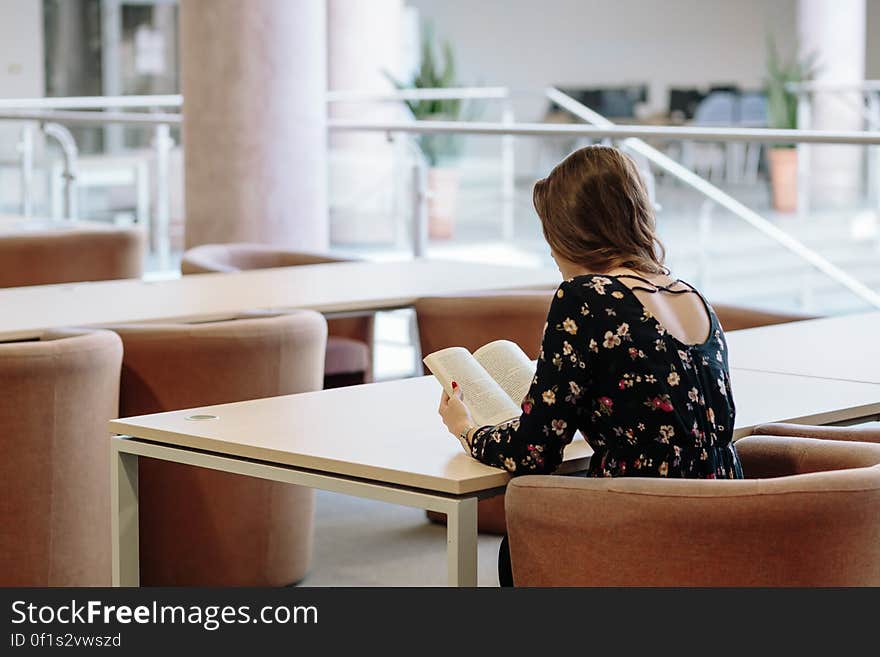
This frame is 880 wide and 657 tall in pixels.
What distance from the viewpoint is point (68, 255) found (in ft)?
17.8

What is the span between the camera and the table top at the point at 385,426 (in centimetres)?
226

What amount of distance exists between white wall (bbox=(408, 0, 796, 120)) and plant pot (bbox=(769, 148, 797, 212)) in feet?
27.0

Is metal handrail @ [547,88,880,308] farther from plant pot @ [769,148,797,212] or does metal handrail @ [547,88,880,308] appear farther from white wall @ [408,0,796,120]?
white wall @ [408,0,796,120]

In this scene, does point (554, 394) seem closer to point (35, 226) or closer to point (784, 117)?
point (35, 226)

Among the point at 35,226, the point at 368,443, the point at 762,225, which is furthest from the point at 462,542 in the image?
the point at 35,226

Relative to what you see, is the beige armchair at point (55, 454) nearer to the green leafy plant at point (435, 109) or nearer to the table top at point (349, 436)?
the table top at point (349, 436)

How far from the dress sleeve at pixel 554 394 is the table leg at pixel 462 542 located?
114 millimetres

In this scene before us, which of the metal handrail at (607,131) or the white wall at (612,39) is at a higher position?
the white wall at (612,39)

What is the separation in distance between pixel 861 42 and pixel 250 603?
11613mm

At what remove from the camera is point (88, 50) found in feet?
44.3

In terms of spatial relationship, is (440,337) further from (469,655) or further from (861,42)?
(861,42)

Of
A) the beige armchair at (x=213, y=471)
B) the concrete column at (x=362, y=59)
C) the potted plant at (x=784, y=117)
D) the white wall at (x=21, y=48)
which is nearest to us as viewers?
the beige armchair at (x=213, y=471)

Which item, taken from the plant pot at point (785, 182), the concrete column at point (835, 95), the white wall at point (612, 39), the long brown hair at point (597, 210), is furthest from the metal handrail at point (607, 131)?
the white wall at point (612, 39)

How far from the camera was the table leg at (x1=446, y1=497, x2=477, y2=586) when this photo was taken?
7.03ft
